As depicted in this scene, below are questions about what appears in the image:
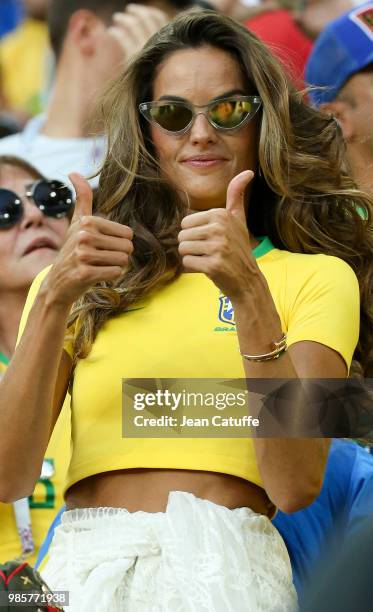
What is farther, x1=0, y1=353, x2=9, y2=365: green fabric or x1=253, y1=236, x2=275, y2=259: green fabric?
x1=0, y1=353, x2=9, y2=365: green fabric

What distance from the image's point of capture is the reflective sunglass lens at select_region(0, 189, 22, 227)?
3426mm

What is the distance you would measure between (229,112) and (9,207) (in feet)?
3.55

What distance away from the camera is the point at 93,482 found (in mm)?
2451

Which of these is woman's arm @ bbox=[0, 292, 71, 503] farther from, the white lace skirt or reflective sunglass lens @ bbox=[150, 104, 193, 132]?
reflective sunglass lens @ bbox=[150, 104, 193, 132]

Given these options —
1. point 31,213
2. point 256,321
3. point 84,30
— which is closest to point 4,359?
point 31,213

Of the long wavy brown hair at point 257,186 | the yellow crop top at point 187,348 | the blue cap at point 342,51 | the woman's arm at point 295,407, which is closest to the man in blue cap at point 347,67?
the blue cap at point 342,51

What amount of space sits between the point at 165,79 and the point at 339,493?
43.0 inches

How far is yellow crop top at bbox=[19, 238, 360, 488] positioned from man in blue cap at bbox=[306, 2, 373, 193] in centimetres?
115

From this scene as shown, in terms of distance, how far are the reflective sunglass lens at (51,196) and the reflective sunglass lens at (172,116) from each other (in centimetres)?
90

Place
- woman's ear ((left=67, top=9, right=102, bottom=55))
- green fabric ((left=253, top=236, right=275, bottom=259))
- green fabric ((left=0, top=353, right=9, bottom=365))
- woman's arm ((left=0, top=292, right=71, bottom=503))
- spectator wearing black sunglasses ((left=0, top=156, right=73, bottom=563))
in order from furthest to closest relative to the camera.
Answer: woman's ear ((left=67, top=9, right=102, bottom=55)), green fabric ((left=0, top=353, right=9, bottom=365)), spectator wearing black sunglasses ((left=0, top=156, right=73, bottom=563)), green fabric ((left=253, top=236, right=275, bottom=259)), woman's arm ((left=0, top=292, right=71, bottom=503))

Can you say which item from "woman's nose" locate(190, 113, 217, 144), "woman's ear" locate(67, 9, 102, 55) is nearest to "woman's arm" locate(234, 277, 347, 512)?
"woman's nose" locate(190, 113, 217, 144)

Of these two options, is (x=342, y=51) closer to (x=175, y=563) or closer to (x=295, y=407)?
(x=295, y=407)

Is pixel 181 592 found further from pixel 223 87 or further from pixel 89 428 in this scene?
pixel 223 87

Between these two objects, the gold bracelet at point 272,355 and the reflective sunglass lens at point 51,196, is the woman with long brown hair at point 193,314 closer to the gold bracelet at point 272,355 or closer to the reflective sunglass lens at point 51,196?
the gold bracelet at point 272,355
